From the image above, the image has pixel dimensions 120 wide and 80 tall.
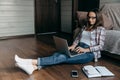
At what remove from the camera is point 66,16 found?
589 centimetres

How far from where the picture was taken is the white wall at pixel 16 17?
512 centimetres

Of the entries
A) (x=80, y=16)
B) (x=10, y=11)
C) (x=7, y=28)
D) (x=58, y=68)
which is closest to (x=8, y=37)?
(x=7, y=28)

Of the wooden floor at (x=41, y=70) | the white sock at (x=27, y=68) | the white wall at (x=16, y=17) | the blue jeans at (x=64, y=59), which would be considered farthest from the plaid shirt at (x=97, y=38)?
the white wall at (x=16, y=17)

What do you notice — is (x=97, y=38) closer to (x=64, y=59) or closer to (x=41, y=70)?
(x=64, y=59)

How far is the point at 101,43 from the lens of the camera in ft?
9.51

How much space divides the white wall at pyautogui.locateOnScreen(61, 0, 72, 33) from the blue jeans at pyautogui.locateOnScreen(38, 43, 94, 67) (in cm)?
287

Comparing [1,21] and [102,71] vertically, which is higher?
[1,21]

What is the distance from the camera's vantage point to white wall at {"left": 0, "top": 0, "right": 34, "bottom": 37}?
16.8ft

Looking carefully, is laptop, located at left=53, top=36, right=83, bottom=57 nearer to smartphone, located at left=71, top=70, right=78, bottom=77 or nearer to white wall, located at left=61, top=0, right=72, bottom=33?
smartphone, located at left=71, top=70, right=78, bottom=77

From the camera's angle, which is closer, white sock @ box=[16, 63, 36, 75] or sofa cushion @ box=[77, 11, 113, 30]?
white sock @ box=[16, 63, 36, 75]

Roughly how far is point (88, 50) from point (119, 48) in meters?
0.54

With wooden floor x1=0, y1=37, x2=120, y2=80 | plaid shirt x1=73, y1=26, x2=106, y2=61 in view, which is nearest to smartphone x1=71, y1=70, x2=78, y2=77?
wooden floor x1=0, y1=37, x2=120, y2=80

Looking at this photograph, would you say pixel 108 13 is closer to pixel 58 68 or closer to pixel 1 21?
pixel 58 68

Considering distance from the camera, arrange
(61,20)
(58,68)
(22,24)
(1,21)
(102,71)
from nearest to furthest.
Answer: (102,71)
(58,68)
(1,21)
(22,24)
(61,20)
